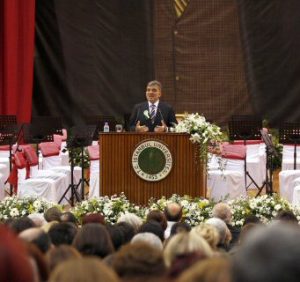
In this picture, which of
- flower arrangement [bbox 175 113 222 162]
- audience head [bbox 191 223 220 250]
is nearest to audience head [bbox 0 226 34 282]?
audience head [bbox 191 223 220 250]

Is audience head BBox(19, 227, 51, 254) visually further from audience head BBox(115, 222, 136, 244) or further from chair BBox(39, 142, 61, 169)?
chair BBox(39, 142, 61, 169)

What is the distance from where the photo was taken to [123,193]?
11359 millimetres

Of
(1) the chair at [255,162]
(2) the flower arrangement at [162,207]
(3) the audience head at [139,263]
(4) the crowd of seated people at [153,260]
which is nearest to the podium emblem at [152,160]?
(2) the flower arrangement at [162,207]

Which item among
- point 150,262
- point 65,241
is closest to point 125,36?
point 65,241

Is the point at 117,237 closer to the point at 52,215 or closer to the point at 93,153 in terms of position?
the point at 52,215

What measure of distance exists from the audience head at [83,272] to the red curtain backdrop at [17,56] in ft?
56.4

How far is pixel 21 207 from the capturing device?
9.71m

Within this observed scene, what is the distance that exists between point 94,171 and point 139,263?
35.7 feet

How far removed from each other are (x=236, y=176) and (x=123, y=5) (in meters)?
7.88

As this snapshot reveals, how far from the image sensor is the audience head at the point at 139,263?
3076 millimetres

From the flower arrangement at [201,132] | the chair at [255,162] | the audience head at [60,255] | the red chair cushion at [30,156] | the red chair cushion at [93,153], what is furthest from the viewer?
the chair at [255,162]

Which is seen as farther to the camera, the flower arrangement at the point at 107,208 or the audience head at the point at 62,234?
the flower arrangement at the point at 107,208

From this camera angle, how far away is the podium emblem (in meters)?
11.2

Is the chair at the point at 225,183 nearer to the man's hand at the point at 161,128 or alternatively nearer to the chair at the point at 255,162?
the chair at the point at 255,162
